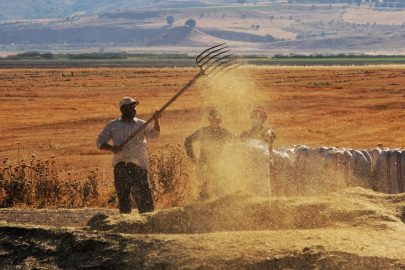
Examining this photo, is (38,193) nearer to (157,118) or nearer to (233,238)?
(157,118)

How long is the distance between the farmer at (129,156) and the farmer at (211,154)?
83 cm

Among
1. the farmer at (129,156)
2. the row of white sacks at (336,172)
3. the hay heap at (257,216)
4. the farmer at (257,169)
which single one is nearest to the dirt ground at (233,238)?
the hay heap at (257,216)

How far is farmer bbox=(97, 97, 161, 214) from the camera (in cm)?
585

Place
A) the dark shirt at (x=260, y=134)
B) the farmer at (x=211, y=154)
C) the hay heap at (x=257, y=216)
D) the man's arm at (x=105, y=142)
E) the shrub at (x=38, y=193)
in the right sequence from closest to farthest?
the hay heap at (x=257, y=216)
the man's arm at (x=105, y=142)
the farmer at (x=211, y=154)
the dark shirt at (x=260, y=134)
the shrub at (x=38, y=193)

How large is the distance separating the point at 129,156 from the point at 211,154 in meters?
1.11

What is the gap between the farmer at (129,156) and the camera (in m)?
5.85

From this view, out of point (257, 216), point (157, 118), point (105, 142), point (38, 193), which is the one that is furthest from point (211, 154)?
point (38, 193)

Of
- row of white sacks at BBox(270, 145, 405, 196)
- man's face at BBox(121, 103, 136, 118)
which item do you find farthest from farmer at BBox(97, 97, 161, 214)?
row of white sacks at BBox(270, 145, 405, 196)

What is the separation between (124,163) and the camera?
19.2 feet

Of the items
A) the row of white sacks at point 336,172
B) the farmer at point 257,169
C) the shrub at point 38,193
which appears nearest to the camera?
the farmer at point 257,169

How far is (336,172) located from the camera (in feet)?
25.0

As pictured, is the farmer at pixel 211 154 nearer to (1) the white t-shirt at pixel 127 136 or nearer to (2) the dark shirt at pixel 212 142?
(2) the dark shirt at pixel 212 142

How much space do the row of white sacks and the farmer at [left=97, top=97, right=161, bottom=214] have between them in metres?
2.18

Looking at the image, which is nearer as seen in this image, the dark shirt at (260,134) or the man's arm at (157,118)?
the man's arm at (157,118)
